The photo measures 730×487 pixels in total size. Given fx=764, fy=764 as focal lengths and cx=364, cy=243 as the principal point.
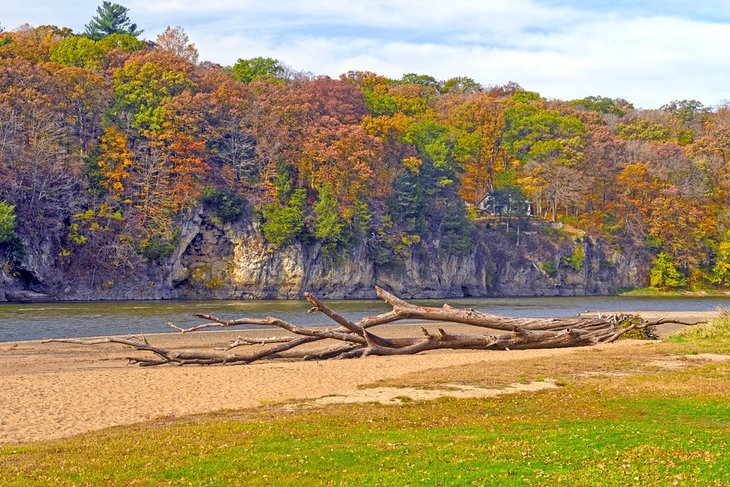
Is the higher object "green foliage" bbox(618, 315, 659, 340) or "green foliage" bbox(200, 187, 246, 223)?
"green foliage" bbox(200, 187, 246, 223)

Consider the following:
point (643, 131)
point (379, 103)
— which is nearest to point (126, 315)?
point (379, 103)

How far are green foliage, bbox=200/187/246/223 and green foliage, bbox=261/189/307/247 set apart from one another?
288cm

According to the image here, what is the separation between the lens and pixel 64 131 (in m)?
73.4

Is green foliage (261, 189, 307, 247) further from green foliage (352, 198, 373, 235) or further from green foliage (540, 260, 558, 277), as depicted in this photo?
green foliage (540, 260, 558, 277)

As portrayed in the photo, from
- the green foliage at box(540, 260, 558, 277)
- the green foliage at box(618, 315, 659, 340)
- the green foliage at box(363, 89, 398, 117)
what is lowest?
the green foliage at box(618, 315, 659, 340)

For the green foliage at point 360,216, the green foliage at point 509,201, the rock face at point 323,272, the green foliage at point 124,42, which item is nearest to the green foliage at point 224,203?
the rock face at point 323,272

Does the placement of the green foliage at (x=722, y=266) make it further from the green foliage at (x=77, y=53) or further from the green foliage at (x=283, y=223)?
the green foliage at (x=77, y=53)

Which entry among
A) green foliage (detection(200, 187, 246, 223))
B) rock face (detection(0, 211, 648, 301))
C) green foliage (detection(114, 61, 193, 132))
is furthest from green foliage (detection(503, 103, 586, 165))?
green foliage (detection(114, 61, 193, 132))

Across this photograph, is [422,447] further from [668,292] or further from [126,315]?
[668,292]

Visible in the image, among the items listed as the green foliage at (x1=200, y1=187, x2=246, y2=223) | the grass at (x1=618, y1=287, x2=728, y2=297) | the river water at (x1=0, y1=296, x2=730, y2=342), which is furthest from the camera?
the grass at (x1=618, y1=287, x2=728, y2=297)

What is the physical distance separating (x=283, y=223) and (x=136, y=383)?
181ft

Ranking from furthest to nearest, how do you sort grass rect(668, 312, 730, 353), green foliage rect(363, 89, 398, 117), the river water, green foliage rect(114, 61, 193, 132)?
green foliage rect(363, 89, 398, 117) → green foliage rect(114, 61, 193, 132) → the river water → grass rect(668, 312, 730, 353)

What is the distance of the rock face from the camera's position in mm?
68562

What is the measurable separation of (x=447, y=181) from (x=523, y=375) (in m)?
70.7
